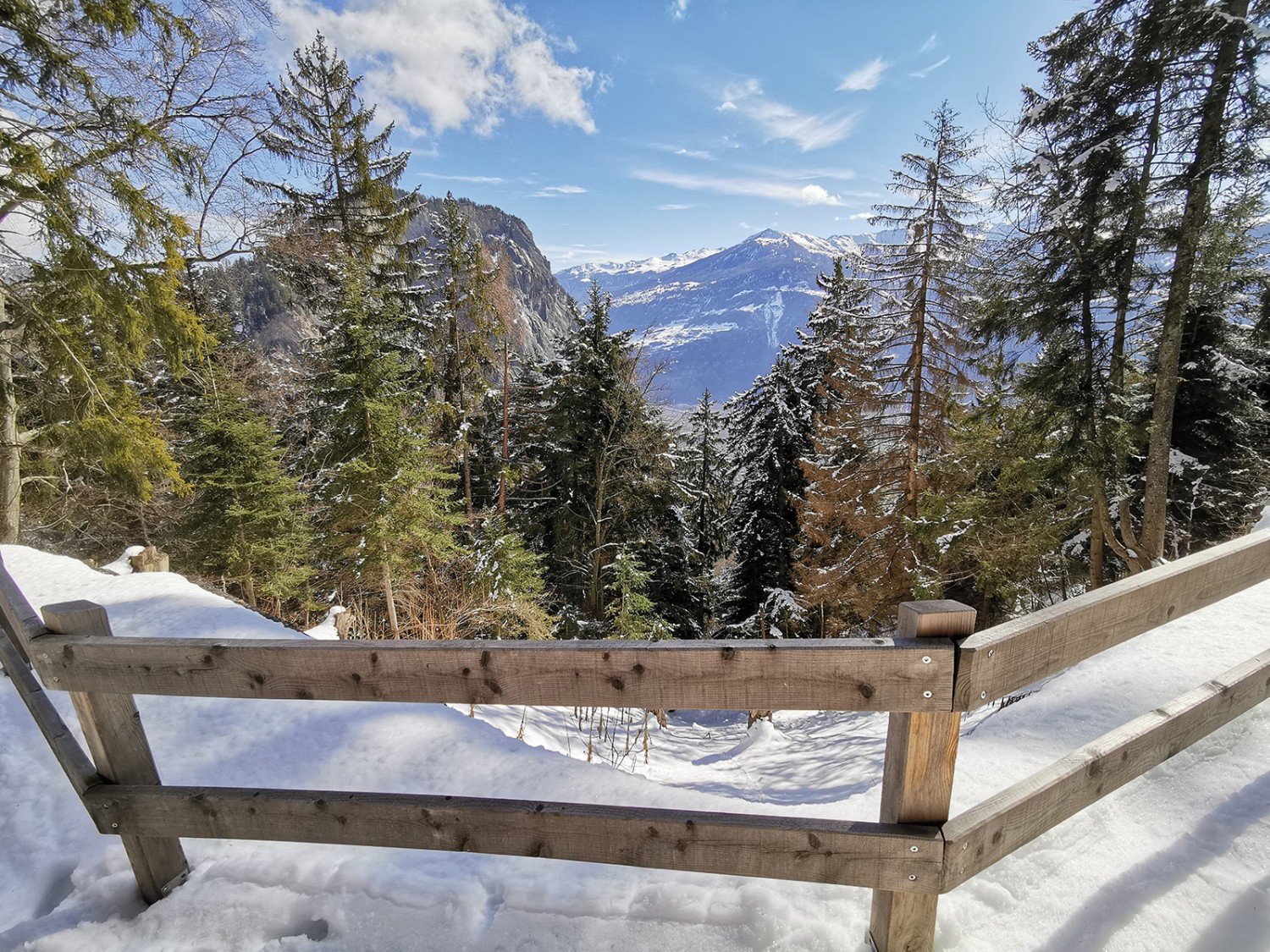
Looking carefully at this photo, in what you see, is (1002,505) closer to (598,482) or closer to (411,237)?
(598,482)

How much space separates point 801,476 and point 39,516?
21.4 m

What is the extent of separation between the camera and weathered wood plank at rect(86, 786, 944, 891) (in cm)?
175

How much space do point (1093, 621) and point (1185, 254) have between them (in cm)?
1099

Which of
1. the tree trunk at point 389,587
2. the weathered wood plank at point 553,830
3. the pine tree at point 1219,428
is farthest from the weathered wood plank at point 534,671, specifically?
the pine tree at point 1219,428

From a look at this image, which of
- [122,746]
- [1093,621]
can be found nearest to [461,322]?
[122,746]

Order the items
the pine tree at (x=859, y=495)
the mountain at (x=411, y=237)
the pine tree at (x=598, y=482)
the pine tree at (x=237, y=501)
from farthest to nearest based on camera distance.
→ 1. the mountain at (x=411, y=237)
2. the pine tree at (x=598, y=482)
3. the pine tree at (x=237, y=501)
4. the pine tree at (x=859, y=495)

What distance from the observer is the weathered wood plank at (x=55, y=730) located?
229 centimetres

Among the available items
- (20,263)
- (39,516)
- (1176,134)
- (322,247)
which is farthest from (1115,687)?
(39,516)

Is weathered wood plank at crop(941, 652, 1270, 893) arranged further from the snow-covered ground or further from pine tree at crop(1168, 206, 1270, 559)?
pine tree at crop(1168, 206, 1270, 559)

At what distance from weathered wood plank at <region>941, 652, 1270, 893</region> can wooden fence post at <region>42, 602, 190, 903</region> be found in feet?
9.67

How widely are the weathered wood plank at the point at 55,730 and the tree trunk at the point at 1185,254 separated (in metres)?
13.5

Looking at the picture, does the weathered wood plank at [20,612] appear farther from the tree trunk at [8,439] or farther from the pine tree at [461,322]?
the pine tree at [461,322]

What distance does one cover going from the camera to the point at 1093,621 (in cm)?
182

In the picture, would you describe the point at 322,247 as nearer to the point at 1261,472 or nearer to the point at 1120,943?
the point at 1120,943
